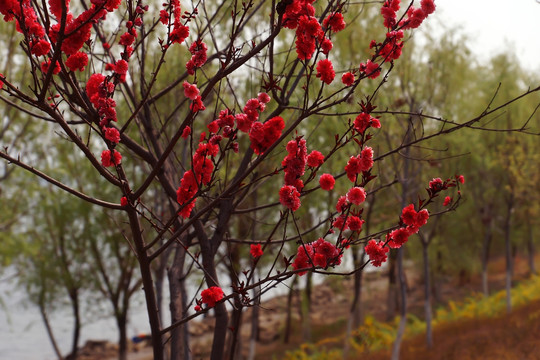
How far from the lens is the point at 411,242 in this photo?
65.4ft

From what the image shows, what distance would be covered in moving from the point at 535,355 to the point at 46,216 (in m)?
13.9

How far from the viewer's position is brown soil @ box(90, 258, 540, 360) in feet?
34.1

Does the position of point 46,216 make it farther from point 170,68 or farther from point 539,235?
point 539,235

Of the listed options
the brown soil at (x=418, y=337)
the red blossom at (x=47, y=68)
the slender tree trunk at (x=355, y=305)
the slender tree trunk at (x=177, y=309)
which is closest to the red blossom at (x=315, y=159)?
the brown soil at (x=418, y=337)

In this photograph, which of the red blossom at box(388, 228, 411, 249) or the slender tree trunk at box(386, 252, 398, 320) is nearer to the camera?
the red blossom at box(388, 228, 411, 249)

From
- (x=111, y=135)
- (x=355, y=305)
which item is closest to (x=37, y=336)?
(x=355, y=305)

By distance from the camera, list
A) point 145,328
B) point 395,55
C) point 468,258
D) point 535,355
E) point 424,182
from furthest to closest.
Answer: point 145,328 → point 468,258 → point 424,182 → point 535,355 → point 395,55

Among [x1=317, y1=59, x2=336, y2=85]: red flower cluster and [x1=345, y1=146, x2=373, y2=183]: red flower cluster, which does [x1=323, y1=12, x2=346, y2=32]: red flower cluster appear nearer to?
[x1=317, y1=59, x2=336, y2=85]: red flower cluster

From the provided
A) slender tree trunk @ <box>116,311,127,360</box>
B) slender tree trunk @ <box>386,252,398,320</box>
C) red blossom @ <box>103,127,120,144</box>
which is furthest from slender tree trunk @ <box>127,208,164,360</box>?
slender tree trunk @ <box>386,252,398,320</box>

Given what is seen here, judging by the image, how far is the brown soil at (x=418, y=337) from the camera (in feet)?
34.1

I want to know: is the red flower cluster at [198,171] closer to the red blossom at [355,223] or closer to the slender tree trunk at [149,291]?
the slender tree trunk at [149,291]

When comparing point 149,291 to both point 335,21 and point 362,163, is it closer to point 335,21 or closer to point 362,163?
point 362,163

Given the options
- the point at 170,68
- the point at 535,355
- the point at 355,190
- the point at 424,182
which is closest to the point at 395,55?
the point at 355,190

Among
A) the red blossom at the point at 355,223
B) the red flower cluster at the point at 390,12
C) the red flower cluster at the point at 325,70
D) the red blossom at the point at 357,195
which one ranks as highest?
the red flower cluster at the point at 390,12
